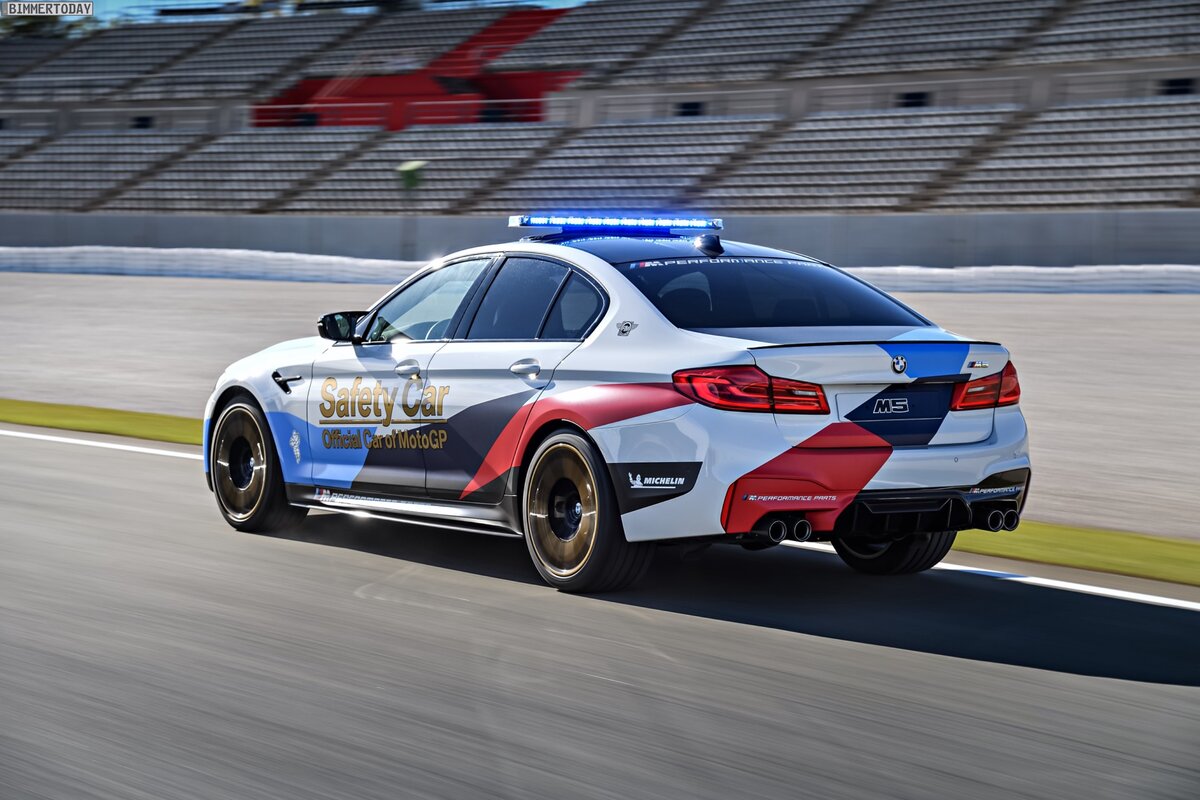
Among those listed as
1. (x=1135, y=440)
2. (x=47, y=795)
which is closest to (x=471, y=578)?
(x=47, y=795)

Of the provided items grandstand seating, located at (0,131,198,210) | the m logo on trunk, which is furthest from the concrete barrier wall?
the m logo on trunk

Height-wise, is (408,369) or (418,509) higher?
(408,369)

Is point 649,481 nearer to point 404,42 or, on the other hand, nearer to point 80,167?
point 80,167

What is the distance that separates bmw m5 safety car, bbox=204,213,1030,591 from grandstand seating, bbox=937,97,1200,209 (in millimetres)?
20487

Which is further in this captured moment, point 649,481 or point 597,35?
Result: point 597,35

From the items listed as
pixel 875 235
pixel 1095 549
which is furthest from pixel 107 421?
pixel 875 235

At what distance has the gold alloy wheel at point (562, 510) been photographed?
21.0ft

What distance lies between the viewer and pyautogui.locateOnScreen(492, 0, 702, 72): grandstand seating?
4062 centimetres

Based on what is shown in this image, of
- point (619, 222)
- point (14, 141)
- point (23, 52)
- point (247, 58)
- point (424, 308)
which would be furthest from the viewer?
point (23, 52)

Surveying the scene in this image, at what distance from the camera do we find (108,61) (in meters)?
49.9

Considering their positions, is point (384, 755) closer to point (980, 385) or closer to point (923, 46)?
point (980, 385)

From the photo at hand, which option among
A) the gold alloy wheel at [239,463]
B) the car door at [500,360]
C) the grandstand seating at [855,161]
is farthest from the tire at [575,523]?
the grandstand seating at [855,161]

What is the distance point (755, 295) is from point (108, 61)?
47.4m

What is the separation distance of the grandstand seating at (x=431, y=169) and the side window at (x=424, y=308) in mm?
26532
